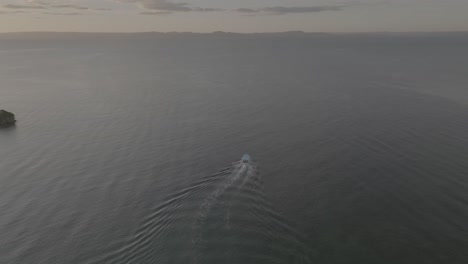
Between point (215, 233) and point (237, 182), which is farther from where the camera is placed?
point (237, 182)

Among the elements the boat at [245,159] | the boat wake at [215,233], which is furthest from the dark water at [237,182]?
the boat at [245,159]

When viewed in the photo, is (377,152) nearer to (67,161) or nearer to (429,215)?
(429,215)

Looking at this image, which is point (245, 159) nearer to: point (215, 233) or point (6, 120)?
point (215, 233)

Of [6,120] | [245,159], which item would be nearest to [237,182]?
[245,159]

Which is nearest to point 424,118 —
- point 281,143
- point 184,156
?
point 281,143

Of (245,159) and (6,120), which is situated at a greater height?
(6,120)
